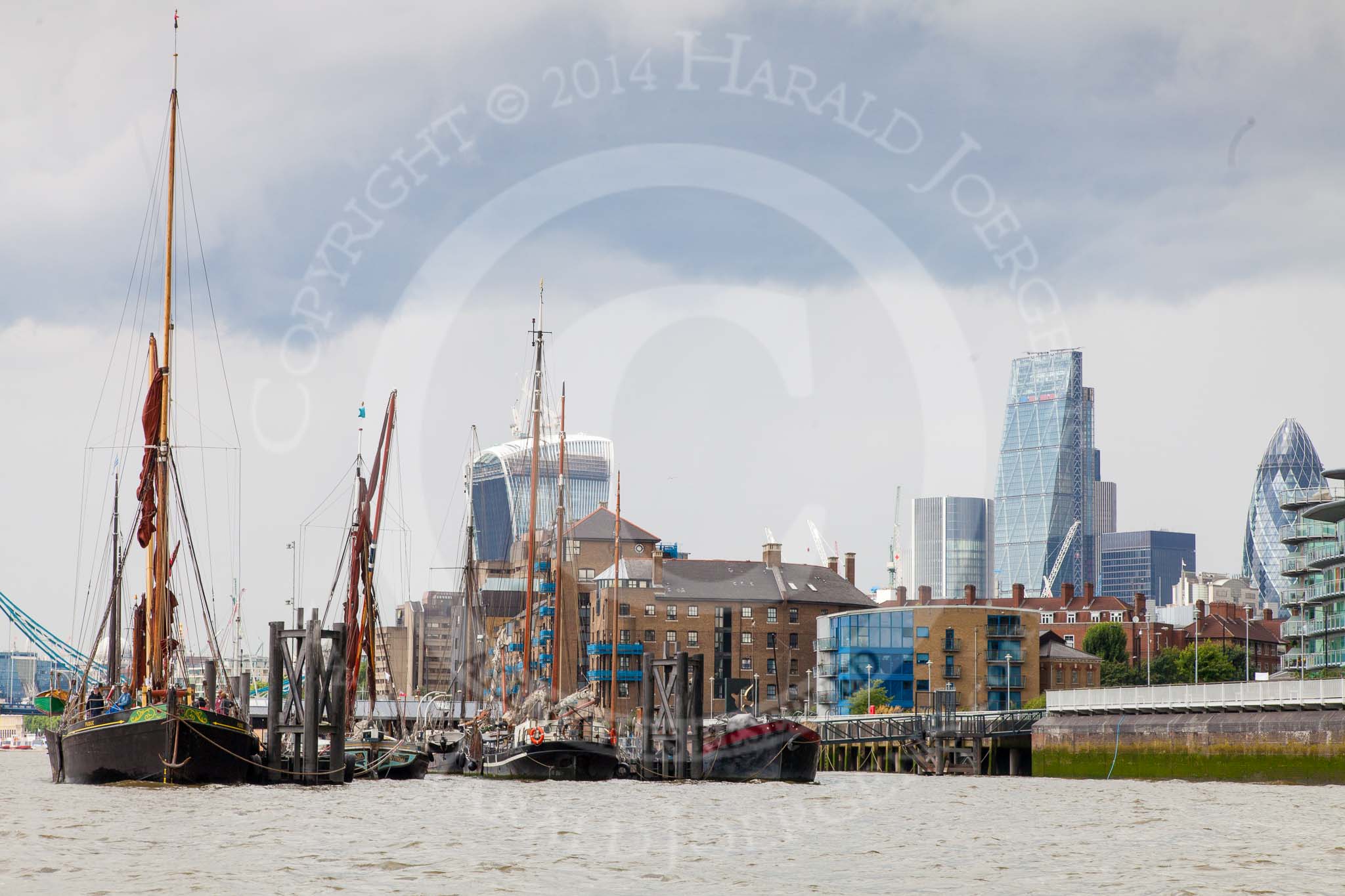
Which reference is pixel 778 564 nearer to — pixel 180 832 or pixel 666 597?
pixel 666 597

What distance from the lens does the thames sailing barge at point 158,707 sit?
54469mm

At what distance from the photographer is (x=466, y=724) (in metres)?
90.8

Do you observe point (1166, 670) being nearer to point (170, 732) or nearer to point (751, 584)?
point (751, 584)

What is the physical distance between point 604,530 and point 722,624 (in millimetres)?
28113

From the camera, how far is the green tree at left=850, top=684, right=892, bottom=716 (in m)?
132

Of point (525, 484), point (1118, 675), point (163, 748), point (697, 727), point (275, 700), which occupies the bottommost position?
point (1118, 675)

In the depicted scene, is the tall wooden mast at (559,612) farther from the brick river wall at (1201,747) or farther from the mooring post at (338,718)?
the brick river wall at (1201,747)

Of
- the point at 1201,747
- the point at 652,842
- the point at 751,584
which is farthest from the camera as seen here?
the point at 751,584

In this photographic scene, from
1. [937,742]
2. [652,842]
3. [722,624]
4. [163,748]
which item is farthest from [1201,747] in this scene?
[722,624]

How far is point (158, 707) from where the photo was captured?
178 ft

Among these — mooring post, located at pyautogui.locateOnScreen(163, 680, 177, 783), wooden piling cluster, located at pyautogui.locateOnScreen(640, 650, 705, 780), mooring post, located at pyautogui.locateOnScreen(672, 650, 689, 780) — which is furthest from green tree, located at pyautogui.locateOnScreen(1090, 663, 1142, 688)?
mooring post, located at pyautogui.locateOnScreen(163, 680, 177, 783)

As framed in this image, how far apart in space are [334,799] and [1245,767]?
39.4m

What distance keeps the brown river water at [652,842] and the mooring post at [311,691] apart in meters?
1.73

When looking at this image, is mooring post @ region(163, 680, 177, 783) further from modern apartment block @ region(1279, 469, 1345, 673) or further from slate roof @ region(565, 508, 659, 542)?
slate roof @ region(565, 508, 659, 542)
